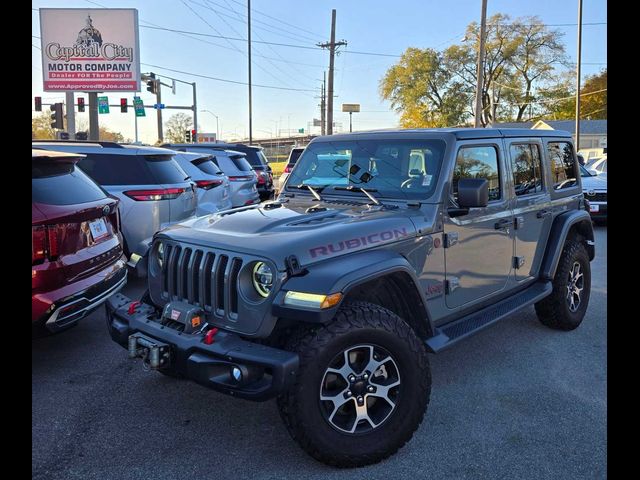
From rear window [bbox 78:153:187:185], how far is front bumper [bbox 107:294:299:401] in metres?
4.21

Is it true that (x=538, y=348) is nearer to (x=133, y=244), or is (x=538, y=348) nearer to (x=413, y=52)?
(x=133, y=244)

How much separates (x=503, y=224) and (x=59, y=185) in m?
3.53

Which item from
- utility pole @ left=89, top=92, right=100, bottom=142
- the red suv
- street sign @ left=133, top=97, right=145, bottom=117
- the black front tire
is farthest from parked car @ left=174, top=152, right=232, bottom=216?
street sign @ left=133, top=97, right=145, bottom=117

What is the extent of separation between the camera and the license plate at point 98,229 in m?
4.51

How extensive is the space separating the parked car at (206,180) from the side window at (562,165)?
5260 mm

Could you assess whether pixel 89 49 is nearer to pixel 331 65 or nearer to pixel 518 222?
pixel 331 65

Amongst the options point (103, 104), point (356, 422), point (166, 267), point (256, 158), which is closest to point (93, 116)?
point (103, 104)

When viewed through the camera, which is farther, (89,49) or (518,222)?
(89,49)

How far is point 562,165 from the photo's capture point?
540cm

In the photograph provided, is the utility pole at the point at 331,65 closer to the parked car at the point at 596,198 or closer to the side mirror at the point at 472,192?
the parked car at the point at 596,198

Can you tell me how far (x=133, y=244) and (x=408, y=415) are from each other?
4776 millimetres

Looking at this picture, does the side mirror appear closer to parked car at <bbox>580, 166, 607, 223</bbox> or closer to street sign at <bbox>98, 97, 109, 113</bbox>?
parked car at <bbox>580, 166, 607, 223</bbox>

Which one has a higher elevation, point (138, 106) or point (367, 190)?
point (138, 106)
